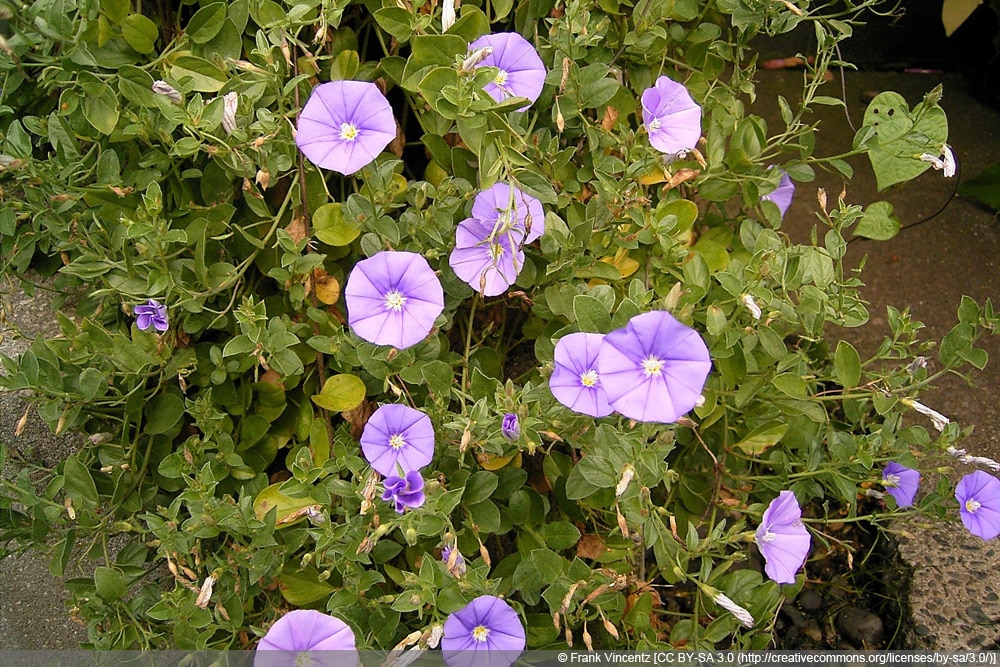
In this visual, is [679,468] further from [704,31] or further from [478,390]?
[704,31]

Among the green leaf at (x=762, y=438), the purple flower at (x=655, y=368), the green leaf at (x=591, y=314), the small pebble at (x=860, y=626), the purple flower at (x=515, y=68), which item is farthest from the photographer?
A: the small pebble at (x=860, y=626)

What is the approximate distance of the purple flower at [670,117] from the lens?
1.47 metres

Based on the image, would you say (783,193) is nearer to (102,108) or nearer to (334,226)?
(334,226)

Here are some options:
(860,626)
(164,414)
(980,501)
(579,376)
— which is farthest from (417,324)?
(860,626)

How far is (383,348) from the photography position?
53.5 inches

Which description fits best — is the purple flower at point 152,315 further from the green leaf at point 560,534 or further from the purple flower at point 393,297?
the green leaf at point 560,534

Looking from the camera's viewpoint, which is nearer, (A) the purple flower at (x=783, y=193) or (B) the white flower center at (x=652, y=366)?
(B) the white flower center at (x=652, y=366)

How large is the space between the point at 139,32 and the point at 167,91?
27 centimetres

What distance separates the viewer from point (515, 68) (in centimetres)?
144

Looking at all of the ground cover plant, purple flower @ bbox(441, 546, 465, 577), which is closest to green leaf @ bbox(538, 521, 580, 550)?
the ground cover plant

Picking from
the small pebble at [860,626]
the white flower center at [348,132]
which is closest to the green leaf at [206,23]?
the white flower center at [348,132]

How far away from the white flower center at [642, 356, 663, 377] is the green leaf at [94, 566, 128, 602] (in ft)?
2.84

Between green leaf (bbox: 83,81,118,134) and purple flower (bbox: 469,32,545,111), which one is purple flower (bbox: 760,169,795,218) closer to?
purple flower (bbox: 469,32,545,111)

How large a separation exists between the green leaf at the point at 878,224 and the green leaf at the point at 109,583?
55.3 inches
